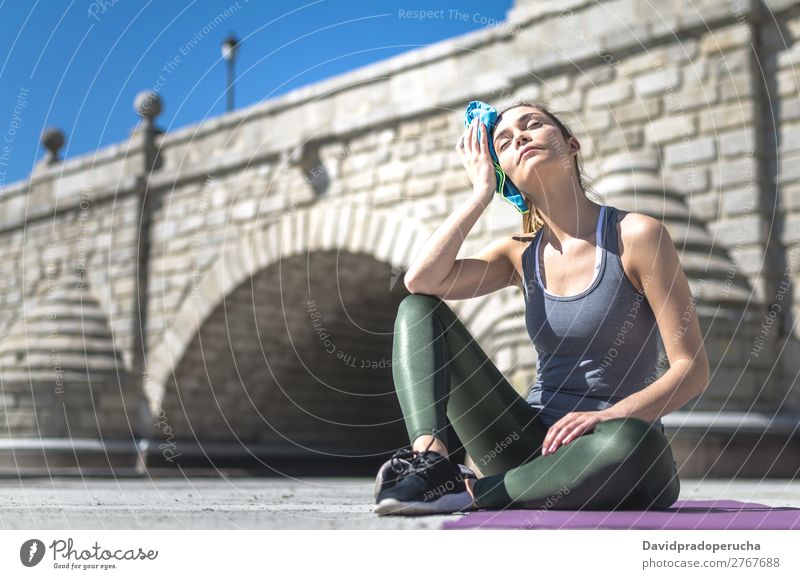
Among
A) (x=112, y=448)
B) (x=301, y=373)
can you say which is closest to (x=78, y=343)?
(x=112, y=448)

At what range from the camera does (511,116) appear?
2.43 metres

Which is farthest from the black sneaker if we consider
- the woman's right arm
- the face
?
the face

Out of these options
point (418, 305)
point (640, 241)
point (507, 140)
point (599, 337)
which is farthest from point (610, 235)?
point (418, 305)

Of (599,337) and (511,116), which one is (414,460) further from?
(511,116)

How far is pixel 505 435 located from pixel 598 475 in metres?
0.37

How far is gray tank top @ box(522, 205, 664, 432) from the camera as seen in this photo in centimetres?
229

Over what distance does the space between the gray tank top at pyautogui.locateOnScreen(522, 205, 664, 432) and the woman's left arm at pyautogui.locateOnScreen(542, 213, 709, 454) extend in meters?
0.06

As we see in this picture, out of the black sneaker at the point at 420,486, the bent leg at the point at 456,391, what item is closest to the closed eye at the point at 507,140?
the bent leg at the point at 456,391

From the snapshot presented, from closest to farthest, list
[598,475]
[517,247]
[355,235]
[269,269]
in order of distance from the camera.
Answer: [598,475] < [517,247] < [355,235] < [269,269]

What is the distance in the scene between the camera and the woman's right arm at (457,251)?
246 centimetres

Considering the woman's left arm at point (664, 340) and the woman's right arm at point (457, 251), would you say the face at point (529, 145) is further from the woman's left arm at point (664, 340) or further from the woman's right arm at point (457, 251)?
the woman's left arm at point (664, 340)
